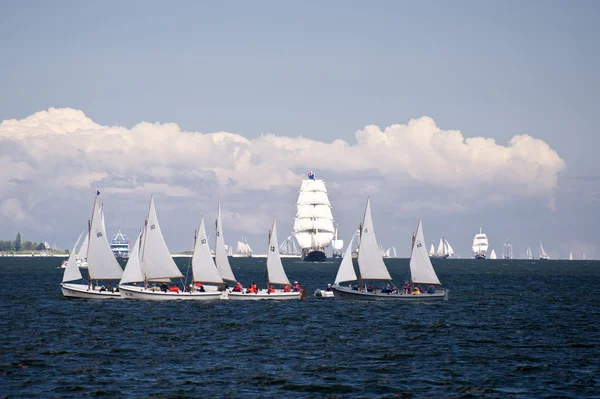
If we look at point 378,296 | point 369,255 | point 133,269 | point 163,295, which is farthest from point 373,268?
point 133,269

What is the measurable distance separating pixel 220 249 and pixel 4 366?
51445 mm

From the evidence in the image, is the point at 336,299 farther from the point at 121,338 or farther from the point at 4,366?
the point at 4,366

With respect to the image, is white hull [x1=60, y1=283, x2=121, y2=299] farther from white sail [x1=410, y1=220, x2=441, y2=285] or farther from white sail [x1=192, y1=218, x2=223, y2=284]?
white sail [x1=410, y1=220, x2=441, y2=285]

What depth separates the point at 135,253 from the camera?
296ft

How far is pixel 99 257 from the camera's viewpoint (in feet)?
302

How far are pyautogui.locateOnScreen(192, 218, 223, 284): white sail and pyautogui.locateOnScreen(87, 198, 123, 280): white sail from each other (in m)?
8.46

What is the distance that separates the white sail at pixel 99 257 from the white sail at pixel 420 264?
3283cm

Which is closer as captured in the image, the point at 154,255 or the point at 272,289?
the point at 154,255

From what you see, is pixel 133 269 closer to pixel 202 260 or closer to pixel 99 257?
pixel 99 257

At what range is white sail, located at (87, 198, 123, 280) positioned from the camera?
302ft

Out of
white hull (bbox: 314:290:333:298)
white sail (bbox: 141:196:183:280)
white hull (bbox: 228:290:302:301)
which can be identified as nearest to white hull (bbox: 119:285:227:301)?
white sail (bbox: 141:196:183:280)

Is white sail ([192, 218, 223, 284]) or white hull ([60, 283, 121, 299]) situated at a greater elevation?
white sail ([192, 218, 223, 284])

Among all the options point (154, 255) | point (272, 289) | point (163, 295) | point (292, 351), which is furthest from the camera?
point (272, 289)

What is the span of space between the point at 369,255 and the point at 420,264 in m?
5.92
